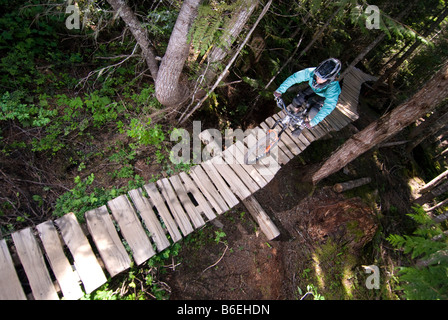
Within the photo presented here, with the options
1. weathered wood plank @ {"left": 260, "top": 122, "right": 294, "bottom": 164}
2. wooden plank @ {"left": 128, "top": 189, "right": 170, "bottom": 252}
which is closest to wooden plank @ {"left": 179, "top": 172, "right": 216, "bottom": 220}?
wooden plank @ {"left": 128, "top": 189, "right": 170, "bottom": 252}

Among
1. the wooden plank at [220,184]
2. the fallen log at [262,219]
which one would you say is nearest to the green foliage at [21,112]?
the wooden plank at [220,184]

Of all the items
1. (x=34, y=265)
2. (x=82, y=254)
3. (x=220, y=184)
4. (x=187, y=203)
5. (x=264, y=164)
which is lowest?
(x=34, y=265)

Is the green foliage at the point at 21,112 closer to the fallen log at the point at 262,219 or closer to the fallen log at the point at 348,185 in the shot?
the fallen log at the point at 262,219

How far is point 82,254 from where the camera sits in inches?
123

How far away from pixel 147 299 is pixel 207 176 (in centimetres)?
247

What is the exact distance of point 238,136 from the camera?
6098 mm

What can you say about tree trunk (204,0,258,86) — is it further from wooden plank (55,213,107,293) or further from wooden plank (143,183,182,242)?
wooden plank (55,213,107,293)

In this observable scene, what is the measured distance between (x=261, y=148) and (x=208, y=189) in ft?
5.69

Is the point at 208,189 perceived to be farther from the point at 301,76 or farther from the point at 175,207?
the point at 301,76

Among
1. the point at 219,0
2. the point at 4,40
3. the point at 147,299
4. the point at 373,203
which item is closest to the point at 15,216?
the point at 147,299

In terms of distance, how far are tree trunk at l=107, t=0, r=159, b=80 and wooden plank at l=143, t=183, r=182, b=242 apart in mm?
2933

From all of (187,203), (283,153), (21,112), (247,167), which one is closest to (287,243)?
(247,167)

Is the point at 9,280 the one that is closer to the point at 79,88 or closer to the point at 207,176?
the point at 207,176

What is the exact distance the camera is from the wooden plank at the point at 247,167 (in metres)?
4.82
